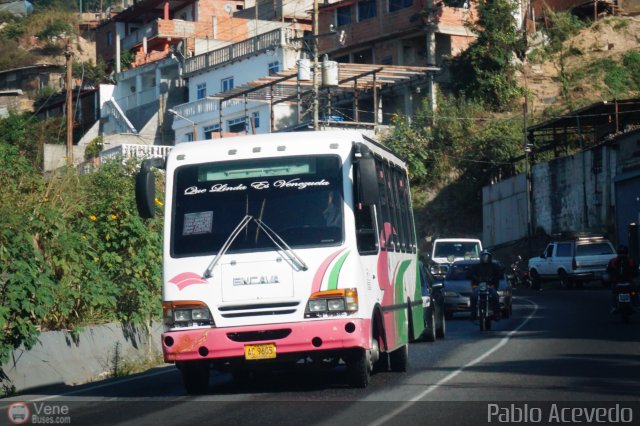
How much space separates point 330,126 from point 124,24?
4232 cm

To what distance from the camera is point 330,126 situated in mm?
50031

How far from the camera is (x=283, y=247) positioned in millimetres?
13508

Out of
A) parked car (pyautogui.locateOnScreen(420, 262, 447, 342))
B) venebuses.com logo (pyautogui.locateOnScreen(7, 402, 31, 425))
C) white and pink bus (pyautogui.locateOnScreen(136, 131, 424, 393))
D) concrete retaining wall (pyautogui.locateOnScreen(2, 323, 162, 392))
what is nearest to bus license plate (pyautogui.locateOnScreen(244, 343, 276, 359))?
white and pink bus (pyautogui.locateOnScreen(136, 131, 424, 393))

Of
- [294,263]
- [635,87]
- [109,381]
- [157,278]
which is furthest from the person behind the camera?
[635,87]

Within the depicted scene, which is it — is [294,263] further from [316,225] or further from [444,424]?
[444,424]

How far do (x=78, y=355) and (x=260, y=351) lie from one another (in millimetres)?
5413

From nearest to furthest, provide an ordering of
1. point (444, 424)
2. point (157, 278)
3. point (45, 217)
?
point (444, 424), point (45, 217), point (157, 278)

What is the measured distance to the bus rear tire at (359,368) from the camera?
1359 cm

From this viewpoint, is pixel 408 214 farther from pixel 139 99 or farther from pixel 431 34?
pixel 139 99

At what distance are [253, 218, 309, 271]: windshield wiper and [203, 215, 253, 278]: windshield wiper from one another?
11 cm

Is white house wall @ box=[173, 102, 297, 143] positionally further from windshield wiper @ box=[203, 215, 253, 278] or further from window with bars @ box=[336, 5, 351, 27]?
windshield wiper @ box=[203, 215, 253, 278]

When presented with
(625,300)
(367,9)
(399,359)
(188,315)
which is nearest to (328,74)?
(367,9)

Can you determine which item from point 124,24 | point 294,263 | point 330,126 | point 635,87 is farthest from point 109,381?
point 124,24

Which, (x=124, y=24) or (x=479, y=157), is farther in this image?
(x=124, y=24)
